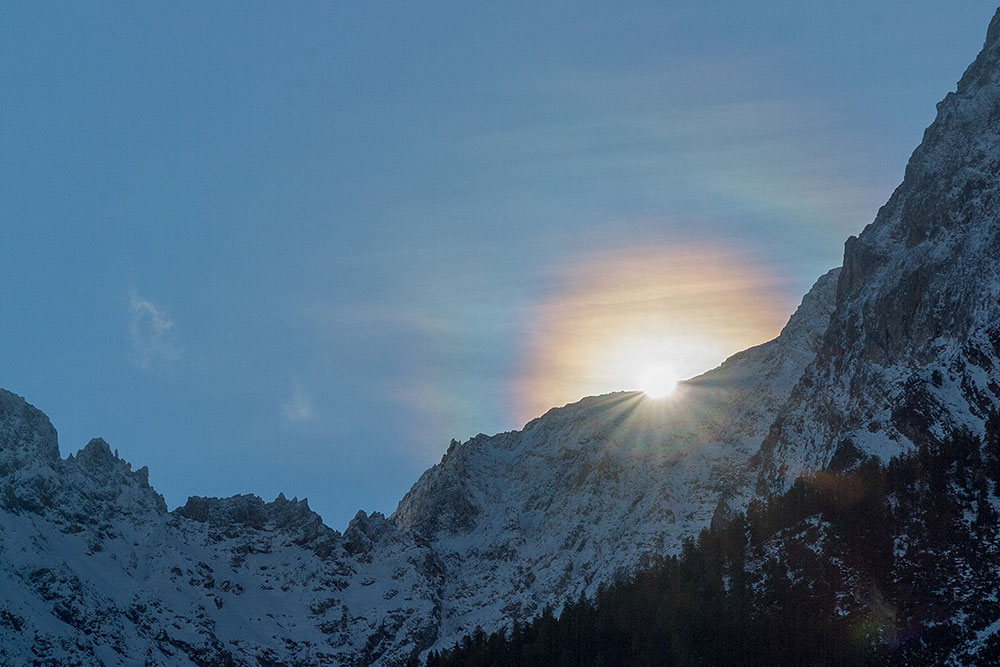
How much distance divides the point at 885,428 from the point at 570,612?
55722mm

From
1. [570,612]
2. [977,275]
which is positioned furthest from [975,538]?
[570,612]

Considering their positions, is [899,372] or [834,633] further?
[899,372]

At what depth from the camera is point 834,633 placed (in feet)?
478

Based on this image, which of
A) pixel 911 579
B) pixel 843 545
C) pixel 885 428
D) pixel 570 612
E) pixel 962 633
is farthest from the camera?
pixel 570 612

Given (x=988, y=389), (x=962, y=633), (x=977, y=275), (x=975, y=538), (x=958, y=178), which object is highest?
(x=958, y=178)

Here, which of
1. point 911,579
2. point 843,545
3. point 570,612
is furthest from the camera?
point 570,612

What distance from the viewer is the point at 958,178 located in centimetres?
19550

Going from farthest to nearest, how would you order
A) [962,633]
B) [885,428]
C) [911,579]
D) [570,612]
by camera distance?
[570,612], [885,428], [911,579], [962,633]

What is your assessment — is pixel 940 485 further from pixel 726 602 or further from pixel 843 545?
pixel 726 602

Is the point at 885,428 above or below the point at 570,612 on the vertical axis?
above

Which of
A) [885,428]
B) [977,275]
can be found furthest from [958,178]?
[885,428]

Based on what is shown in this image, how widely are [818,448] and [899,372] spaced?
1922 cm

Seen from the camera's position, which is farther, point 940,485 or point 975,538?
point 940,485

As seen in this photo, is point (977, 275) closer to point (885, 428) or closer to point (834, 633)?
point (885, 428)
